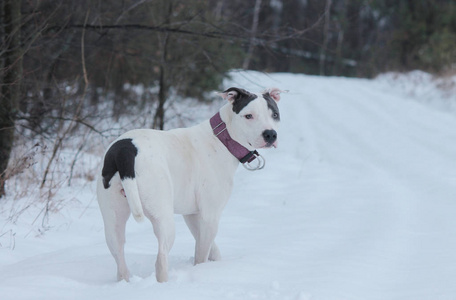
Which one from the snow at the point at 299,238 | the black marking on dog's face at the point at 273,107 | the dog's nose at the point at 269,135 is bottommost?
the snow at the point at 299,238

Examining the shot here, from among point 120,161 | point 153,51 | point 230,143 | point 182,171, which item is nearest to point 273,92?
point 230,143

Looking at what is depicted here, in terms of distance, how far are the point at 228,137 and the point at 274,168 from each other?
5116mm

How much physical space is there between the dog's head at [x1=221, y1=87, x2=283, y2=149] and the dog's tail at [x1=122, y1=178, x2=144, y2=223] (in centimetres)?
102

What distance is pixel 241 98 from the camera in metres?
4.18

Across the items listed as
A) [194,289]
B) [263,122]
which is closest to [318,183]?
[263,122]

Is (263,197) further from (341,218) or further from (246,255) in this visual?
(246,255)

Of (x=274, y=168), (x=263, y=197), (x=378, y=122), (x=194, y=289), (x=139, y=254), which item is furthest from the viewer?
(x=378, y=122)

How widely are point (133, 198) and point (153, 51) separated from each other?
28.7 feet

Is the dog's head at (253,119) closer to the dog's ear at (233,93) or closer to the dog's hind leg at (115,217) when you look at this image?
the dog's ear at (233,93)

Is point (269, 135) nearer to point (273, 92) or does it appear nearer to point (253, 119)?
point (253, 119)

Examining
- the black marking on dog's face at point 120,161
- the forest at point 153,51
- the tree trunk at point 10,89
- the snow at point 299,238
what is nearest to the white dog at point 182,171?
the black marking on dog's face at point 120,161

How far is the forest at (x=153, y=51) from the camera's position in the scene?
6.62 meters

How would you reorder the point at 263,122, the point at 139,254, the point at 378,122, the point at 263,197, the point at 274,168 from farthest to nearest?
the point at 378,122
the point at 274,168
the point at 263,197
the point at 139,254
the point at 263,122

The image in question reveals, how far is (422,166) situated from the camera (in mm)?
8742
